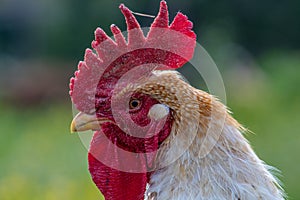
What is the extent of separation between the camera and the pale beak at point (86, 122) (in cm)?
313

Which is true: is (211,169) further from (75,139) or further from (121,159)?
(75,139)

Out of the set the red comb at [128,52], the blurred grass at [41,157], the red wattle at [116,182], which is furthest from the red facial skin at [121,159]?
the blurred grass at [41,157]

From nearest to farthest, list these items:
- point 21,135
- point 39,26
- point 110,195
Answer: point 110,195 → point 21,135 → point 39,26

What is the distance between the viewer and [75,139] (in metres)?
10.6

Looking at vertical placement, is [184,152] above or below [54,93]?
above

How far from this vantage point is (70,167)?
29.1ft

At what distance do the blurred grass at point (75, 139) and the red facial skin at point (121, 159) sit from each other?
357 centimetres

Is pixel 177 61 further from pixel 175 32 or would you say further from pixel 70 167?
pixel 70 167

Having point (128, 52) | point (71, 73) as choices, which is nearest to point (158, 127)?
point (128, 52)

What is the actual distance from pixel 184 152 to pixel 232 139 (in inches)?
10.0

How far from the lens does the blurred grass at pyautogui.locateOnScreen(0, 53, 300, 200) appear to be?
7.35 meters

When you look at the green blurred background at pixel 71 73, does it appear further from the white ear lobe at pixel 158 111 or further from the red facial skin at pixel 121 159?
the white ear lobe at pixel 158 111

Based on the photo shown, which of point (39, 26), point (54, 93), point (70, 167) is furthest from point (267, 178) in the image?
point (39, 26)

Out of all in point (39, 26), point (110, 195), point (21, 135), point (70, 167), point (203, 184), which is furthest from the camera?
point (39, 26)
